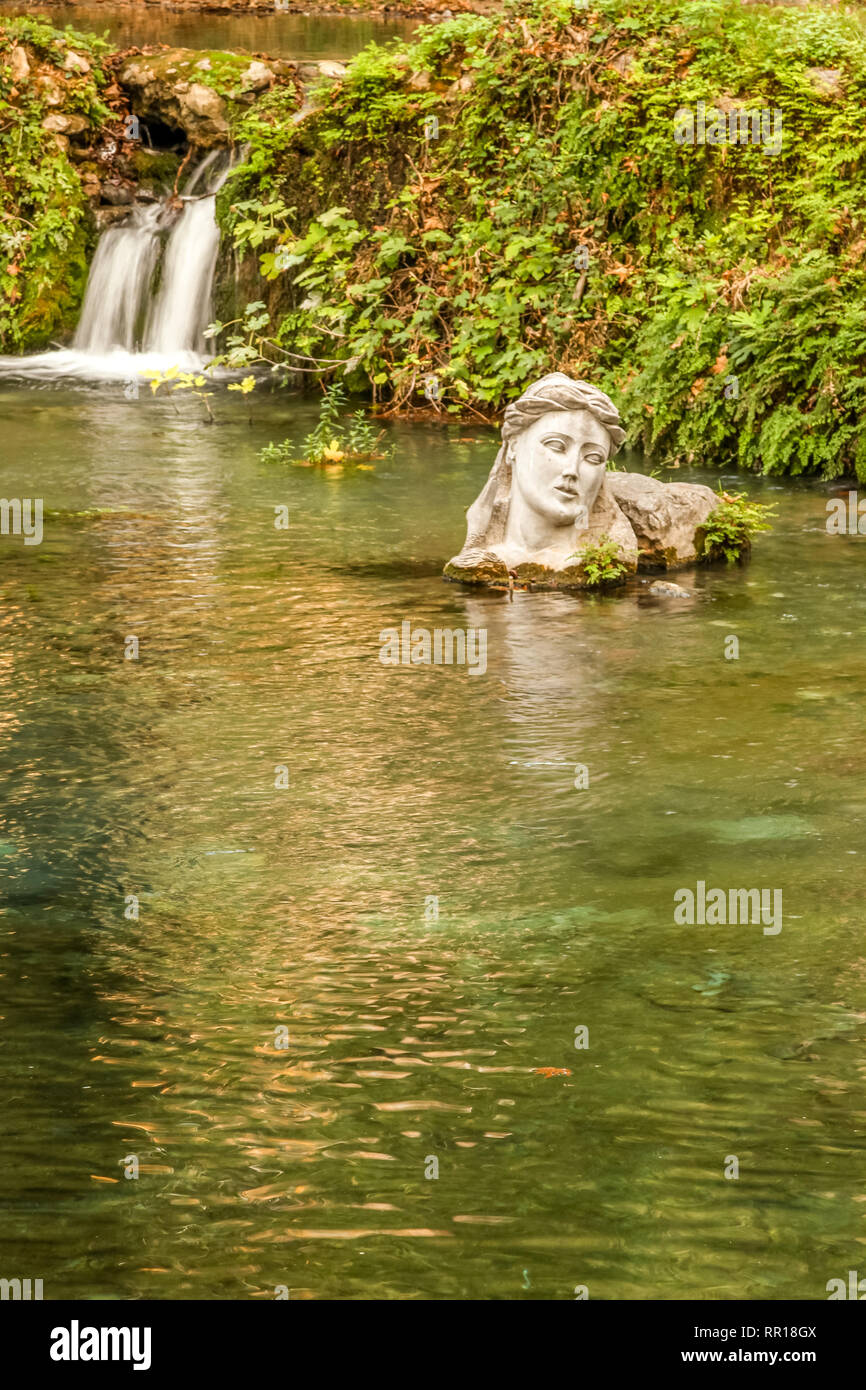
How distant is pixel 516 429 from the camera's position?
11.0m

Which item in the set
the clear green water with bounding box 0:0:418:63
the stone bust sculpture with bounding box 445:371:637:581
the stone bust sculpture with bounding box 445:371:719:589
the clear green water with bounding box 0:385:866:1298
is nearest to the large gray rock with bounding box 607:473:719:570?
the stone bust sculpture with bounding box 445:371:719:589

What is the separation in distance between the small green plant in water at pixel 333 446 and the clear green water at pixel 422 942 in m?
3.59

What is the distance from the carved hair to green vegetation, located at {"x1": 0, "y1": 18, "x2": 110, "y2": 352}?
10.1 meters

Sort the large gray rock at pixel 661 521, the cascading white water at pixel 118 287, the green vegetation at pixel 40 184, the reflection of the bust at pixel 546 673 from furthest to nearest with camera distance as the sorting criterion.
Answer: the green vegetation at pixel 40 184 → the cascading white water at pixel 118 287 → the large gray rock at pixel 661 521 → the reflection of the bust at pixel 546 673

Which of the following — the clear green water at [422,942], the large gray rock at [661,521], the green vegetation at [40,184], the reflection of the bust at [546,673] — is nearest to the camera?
the clear green water at [422,942]

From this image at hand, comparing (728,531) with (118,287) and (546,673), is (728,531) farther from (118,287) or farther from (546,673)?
(118,287)

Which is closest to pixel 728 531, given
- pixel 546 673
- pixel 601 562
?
pixel 601 562

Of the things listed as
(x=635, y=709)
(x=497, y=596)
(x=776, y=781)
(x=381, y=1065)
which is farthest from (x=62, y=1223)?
(x=497, y=596)

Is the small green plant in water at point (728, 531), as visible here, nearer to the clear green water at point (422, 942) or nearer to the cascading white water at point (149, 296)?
the clear green water at point (422, 942)

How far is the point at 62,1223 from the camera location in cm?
446

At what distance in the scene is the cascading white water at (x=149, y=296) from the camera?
1919 cm

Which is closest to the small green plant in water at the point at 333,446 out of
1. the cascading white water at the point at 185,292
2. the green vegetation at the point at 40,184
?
the cascading white water at the point at 185,292

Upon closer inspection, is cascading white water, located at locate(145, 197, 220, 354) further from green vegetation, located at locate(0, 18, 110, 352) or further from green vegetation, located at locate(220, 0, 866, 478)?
green vegetation, located at locate(0, 18, 110, 352)

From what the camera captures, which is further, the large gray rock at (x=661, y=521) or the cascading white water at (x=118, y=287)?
the cascading white water at (x=118, y=287)
